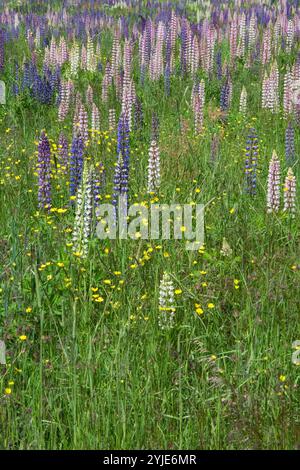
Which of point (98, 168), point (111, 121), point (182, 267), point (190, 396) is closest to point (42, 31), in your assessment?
point (111, 121)

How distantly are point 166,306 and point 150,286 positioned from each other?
0.44 meters

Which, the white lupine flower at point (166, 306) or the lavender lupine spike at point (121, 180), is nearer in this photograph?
the white lupine flower at point (166, 306)

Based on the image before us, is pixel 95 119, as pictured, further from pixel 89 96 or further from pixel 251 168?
pixel 251 168

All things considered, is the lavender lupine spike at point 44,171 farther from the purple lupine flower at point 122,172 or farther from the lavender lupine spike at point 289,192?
the lavender lupine spike at point 289,192

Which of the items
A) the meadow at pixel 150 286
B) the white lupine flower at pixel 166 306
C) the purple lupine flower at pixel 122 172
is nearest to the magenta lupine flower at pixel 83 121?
the meadow at pixel 150 286

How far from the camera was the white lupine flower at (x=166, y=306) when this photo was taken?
13.6 feet

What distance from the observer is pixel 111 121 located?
8117 millimetres

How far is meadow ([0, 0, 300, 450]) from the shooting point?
334cm

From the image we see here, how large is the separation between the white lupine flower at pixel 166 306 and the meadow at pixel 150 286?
0.01 metres

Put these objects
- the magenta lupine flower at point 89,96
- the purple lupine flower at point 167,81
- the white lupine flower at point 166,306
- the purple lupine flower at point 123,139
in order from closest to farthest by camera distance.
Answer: the white lupine flower at point 166,306 → the purple lupine flower at point 123,139 → the magenta lupine flower at point 89,96 → the purple lupine flower at point 167,81

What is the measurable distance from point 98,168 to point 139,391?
3.54m

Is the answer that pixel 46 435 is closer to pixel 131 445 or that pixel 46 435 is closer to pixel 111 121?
pixel 131 445

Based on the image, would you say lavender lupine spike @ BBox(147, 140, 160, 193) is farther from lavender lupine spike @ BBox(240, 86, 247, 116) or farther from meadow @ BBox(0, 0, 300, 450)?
lavender lupine spike @ BBox(240, 86, 247, 116)

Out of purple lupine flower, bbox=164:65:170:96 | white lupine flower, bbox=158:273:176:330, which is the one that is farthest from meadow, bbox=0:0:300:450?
purple lupine flower, bbox=164:65:170:96
